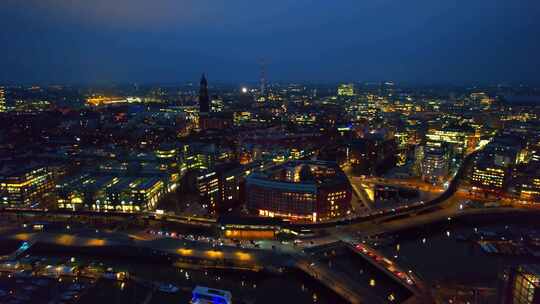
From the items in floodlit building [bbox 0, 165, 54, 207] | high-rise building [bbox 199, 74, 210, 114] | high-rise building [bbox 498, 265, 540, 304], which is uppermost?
high-rise building [bbox 199, 74, 210, 114]

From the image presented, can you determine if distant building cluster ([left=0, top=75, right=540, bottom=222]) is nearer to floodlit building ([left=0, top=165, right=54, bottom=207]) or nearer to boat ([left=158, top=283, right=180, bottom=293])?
floodlit building ([left=0, top=165, right=54, bottom=207])

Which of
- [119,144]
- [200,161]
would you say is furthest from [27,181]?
[119,144]

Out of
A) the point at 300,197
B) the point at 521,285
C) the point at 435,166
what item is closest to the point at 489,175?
the point at 435,166

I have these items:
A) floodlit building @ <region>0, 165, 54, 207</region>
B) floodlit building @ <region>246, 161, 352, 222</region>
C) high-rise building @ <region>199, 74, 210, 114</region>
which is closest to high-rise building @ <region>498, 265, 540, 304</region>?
floodlit building @ <region>246, 161, 352, 222</region>

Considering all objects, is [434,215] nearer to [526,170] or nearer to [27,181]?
[526,170]

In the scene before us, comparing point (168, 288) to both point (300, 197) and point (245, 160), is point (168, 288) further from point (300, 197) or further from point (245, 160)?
point (245, 160)

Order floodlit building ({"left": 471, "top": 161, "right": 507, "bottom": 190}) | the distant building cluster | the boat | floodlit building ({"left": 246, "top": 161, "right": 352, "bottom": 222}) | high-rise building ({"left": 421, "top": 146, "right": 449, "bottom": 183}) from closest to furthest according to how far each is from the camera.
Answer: the boat
floodlit building ({"left": 246, "top": 161, "right": 352, "bottom": 222})
the distant building cluster
floodlit building ({"left": 471, "top": 161, "right": 507, "bottom": 190})
high-rise building ({"left": 421, "top": 146, "right": 449, "bottom": 183})

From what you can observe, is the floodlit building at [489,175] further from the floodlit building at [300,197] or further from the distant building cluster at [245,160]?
the floodlit building at [300,197]

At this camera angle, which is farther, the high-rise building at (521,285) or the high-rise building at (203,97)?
the high-rise building at (203,97)

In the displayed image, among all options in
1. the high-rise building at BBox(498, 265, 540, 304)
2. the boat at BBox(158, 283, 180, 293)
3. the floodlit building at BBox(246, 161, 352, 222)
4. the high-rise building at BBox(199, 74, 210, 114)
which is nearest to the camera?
the high-rise building at BBox(498, 265, 540, 304)

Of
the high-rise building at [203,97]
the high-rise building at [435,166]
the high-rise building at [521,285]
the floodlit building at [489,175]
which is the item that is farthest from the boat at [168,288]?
the high-rise building at [203,97]

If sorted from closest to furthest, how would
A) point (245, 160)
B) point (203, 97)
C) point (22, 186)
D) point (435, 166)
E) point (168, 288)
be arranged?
point (168, 288) < point (22, 186) < point (435, 166) < point (245, 160) < point (203, 97)
